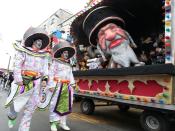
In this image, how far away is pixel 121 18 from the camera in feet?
24.2

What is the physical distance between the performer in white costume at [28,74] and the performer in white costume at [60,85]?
61 cm

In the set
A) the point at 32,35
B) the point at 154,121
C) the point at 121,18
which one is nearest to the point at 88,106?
the point at 121,18

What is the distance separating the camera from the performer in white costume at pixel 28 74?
15.4ft

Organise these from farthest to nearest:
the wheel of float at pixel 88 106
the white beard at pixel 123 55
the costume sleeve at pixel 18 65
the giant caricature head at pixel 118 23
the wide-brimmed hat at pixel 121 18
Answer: the wheel of float at pixel 88 106
the wide-brimmed hat at pixel 121 18
the giant caricature head at pixel 118 23
the white beard at pixel 123 55
the costume sleeve at pixel 18 65

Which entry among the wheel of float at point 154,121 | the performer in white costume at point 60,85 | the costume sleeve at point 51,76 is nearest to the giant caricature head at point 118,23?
the performer in white costume at point 60,85

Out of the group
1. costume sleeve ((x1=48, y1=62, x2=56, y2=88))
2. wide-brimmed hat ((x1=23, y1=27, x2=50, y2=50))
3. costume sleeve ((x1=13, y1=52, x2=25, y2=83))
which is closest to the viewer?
costume sleeve ((x1=13, y1=52, x2=25, y2=83))

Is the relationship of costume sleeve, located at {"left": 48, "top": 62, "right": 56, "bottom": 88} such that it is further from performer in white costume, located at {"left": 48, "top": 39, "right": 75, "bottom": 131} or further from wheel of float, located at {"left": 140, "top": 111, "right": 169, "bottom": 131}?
wheel of float, located at {"left": 140, "top": 111, "right": 169, "bottom": 131}

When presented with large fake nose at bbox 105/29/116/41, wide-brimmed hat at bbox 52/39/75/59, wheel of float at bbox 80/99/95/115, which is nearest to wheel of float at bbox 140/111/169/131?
wide-brimmed hat at bbox 52/39/75/59

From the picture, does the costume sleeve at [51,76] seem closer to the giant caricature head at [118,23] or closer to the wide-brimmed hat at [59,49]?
the wide-brimmed hat at [59,49]

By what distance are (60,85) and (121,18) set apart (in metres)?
2.65

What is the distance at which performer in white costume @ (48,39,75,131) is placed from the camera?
5.45 meters

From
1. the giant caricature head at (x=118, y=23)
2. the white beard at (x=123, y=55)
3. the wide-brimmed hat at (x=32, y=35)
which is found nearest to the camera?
the wide-brimmed hat at (x=32, y=35)

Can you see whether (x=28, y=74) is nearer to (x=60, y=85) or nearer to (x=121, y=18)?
(x=60, y=85)

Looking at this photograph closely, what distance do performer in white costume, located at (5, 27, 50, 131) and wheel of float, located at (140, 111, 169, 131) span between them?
1.85 metres
